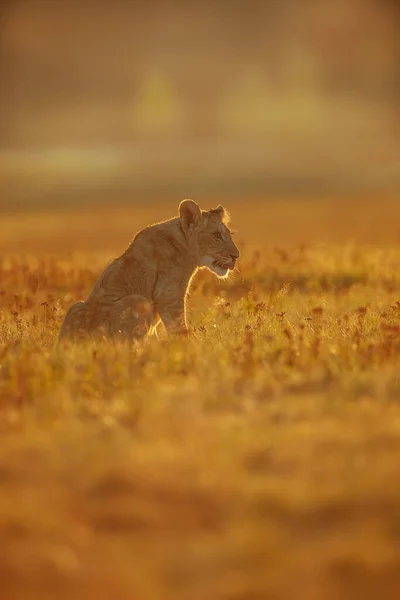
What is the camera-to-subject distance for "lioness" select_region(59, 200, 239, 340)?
36.3ft

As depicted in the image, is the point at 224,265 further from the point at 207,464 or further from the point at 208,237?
the point at 207,464

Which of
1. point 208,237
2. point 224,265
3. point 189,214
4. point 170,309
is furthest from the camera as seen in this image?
point 224,265

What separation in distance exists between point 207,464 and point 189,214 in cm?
655

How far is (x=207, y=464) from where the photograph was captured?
598 centimetres

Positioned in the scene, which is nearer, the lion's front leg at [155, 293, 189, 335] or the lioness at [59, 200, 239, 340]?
the lioness at [59, 200, 239, 340]

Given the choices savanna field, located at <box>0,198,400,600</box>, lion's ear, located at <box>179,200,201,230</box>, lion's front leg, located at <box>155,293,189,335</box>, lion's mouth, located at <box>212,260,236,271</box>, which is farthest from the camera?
lion's mouth, located at <box>212,260,236,271</box>

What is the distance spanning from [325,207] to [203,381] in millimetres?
64844

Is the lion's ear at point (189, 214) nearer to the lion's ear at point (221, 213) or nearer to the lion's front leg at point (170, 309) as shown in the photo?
the lion's ear at point (221, 213)

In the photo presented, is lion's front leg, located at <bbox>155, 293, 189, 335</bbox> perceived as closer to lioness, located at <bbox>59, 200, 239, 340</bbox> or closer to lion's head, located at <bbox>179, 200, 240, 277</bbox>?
lioness, located at <bbox>59, 200, 239, 340</bbox>

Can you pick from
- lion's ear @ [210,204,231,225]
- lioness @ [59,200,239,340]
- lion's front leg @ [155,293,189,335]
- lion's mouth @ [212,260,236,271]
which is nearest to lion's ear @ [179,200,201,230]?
lioness @ [59,200,239,340]

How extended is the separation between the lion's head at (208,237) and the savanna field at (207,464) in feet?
2.67

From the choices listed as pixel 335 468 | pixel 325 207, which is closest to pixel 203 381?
pixel 335 468

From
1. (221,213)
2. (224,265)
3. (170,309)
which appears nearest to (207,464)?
(170,309)

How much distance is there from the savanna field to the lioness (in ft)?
1.23
